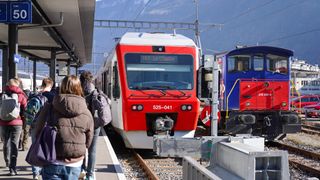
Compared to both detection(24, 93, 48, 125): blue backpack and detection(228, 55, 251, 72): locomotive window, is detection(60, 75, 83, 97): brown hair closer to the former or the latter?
detection(24, 93, 48, 125): blue backpack

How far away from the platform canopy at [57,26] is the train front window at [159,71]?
3746mm

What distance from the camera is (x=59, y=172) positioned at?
4625mm

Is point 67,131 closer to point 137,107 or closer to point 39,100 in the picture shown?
point 39,100

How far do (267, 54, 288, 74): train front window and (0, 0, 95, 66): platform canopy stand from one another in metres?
5.92

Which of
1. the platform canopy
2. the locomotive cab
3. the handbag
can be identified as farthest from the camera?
the locomotive cab

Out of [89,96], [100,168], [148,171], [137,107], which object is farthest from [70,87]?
[137,107]

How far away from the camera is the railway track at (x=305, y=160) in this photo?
10845 millimetres

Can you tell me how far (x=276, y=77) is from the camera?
15.8 m

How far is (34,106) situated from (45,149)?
352 cm

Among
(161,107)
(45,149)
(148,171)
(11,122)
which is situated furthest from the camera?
(161,107)

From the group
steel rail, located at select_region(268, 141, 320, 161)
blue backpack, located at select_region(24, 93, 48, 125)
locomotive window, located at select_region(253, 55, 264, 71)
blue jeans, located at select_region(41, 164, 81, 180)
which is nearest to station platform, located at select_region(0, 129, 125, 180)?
blue backpack, located at select_region(24, 93, 48, 125)

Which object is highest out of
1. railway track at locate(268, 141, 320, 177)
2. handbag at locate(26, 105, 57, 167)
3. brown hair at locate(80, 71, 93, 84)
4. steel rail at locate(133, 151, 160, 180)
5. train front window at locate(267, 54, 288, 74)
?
train front window at locate(267, 54, 288, 74)

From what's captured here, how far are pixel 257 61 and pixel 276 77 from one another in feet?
2.66

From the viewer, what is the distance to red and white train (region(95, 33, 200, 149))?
1164 centimetres
